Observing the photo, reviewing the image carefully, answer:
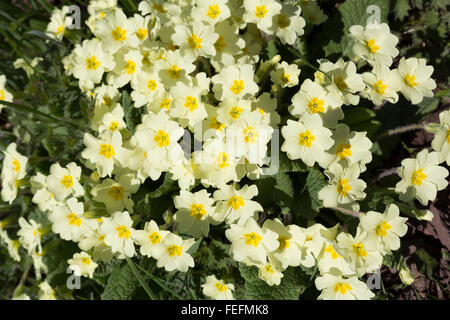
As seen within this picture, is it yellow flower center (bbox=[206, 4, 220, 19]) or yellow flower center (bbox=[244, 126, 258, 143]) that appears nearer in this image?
yellow flower center (bbox=[244, 126, 258, 143])

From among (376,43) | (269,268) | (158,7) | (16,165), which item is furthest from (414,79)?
(16,165)

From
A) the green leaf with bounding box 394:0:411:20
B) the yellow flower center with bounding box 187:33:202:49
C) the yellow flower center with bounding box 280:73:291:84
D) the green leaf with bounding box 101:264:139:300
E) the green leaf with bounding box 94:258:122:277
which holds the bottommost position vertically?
the green leaf with bounding box 101:264:139:300

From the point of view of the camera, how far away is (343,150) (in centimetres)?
243

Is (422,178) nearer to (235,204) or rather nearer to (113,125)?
(235,204)

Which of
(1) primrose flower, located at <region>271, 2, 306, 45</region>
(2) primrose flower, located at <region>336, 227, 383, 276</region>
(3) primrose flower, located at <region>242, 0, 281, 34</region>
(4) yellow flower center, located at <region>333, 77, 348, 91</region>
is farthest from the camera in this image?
(1) primrose flower, located at <region>271, 2, 306, 45</region>

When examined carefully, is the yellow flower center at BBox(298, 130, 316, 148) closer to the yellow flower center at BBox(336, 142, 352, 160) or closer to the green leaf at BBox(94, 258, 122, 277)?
the yellow flower center at BBox(336, 142, 352, 160)

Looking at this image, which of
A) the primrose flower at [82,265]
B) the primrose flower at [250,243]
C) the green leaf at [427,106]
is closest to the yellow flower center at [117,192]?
the primrose flower at [82,265]

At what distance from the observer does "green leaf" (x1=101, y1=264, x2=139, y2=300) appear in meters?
3.10

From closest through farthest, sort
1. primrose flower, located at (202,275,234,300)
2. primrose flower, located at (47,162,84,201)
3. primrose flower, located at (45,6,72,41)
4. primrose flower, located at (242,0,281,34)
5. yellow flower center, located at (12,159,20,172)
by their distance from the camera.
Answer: primrose flower, located at (242,0,281,34) → primrose flower, located at (47,162,84,201) → primrose flower, located at (202,275,234,300) → yellow flower center, located at (12,159,20,172) → primrose flower, located at (45,6,72,41)

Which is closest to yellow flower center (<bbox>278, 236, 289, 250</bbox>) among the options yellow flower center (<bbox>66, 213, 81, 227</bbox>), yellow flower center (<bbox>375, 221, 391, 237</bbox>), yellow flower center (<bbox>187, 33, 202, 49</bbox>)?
yellow flower center (<bbox>375, 221, 391, 237</bbox>)

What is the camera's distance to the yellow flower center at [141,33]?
2803mm

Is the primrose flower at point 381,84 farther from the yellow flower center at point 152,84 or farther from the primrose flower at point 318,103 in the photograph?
the yellow flower center at point 152,84

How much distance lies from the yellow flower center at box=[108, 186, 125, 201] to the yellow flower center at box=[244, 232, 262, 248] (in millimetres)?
943
